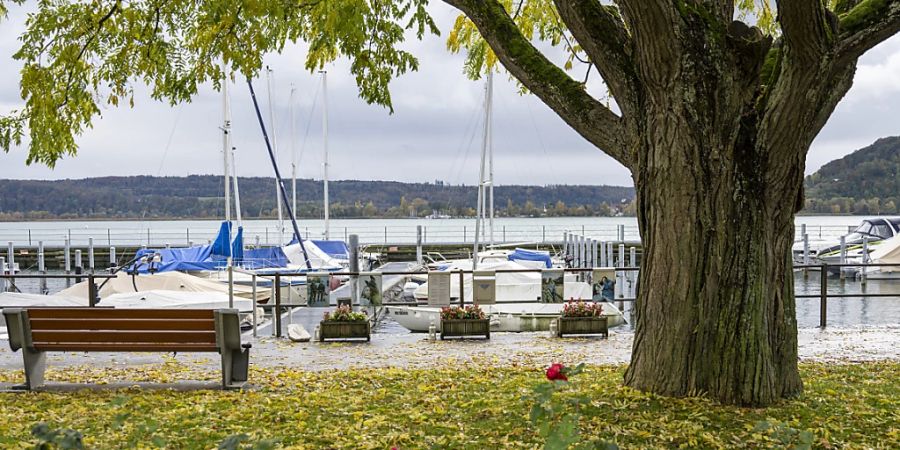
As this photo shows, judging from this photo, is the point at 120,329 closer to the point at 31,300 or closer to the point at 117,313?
the point at 117,313

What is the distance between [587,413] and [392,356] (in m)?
5.27

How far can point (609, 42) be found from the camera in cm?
731

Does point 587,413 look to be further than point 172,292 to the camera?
No

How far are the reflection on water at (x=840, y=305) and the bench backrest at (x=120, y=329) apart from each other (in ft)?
56.5

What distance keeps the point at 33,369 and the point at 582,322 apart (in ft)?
24.7

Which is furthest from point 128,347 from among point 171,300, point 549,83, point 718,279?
point 171,300

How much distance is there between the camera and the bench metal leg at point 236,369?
330 inches

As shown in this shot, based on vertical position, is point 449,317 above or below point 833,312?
above

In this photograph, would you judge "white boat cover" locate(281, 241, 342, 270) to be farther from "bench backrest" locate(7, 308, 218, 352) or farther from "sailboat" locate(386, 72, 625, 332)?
"bench backrest" locate(7, 308, 218, 352)

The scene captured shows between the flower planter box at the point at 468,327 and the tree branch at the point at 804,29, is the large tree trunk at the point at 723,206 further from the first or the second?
the flower planter box at the point at 468,327

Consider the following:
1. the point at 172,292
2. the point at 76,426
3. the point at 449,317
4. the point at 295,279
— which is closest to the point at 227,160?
the point at 295,279

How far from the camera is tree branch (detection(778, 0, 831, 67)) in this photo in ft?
20.6

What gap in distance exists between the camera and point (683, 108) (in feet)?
22.6

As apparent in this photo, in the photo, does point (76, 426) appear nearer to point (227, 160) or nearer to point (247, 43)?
point (247, 43)
